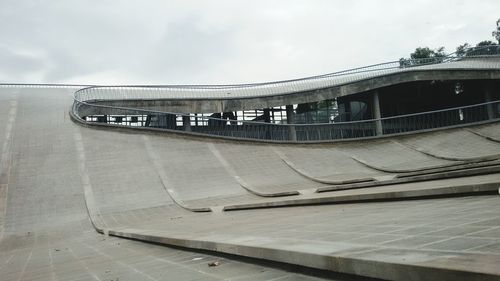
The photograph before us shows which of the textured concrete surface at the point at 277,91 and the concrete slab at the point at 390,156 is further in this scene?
the textured concrete surface at the point at 277,91

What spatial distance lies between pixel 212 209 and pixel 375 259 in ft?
34.5

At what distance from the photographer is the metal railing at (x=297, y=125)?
25.0 metres

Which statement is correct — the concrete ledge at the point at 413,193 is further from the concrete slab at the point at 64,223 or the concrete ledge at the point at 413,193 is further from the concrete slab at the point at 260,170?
the concrete slab at the point at 260,170

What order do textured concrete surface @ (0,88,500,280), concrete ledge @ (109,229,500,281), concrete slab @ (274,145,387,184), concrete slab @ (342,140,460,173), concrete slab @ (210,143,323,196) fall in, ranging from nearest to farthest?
concrete ledge @ (109,229,500,281)
textured concrete surface @ (0,88,500,280)
concrete slab @ (210,143,323,196)
concrete slab @ (274,145,387,184)
concrete slab @ (342,140,460,173)

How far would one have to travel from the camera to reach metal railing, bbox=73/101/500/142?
983 inches

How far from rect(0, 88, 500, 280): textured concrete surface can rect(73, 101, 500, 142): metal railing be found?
133 cm

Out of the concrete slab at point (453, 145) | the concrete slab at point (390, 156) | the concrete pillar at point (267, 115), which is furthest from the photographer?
the concrete pillar at point (267, 115)

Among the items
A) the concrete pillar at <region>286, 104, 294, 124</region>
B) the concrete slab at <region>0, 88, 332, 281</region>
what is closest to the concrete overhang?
the concrete pillar at <region>286, 104, 294, 124</region>

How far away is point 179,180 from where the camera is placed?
17609 mm

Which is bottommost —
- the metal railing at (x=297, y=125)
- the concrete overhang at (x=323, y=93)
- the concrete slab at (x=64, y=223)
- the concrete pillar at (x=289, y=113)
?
the concrete slab at (x=64, y=223)

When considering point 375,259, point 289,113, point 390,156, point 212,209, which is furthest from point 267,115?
point 375,259

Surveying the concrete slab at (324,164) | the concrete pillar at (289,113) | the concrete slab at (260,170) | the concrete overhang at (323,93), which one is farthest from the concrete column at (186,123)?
the concrete pillar at (289,113)

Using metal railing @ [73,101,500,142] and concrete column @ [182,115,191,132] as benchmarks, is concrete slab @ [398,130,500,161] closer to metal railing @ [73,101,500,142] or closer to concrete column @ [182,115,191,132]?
metal railing @ [73,101,500,142]

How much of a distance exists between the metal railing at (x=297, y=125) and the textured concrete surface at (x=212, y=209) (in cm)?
133
